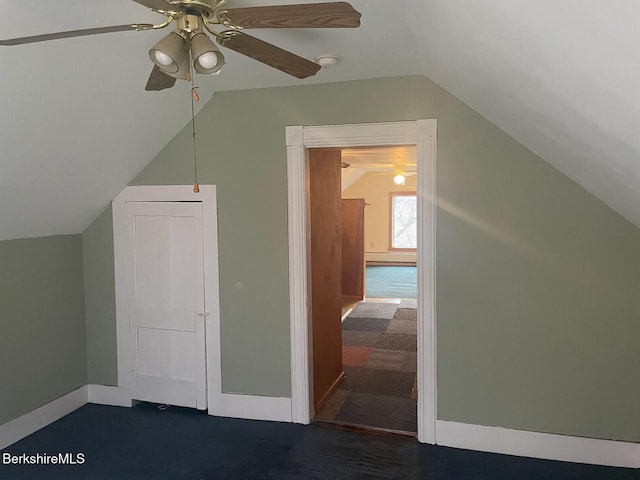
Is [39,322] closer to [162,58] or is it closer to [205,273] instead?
[205,273]

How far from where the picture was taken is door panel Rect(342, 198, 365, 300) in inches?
309

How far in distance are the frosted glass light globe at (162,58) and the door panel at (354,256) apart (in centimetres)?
628

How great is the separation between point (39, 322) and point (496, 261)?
3.20 meters

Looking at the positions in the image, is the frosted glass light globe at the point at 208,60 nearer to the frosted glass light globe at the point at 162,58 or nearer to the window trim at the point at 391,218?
the frosted glass light globe at the point at 162,58

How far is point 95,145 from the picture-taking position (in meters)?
3.05

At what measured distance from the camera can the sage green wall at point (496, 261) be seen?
114 inches

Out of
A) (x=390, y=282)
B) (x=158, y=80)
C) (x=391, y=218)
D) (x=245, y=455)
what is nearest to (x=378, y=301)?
(x=390, y=282)

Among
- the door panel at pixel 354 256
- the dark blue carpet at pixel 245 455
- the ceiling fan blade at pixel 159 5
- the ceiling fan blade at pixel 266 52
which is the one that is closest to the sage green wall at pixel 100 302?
the dark blue carpet at pixel 245 455

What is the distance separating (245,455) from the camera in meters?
3.11

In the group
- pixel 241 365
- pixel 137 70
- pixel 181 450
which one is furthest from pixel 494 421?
pixel 137 70

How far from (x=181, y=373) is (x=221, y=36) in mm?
2714

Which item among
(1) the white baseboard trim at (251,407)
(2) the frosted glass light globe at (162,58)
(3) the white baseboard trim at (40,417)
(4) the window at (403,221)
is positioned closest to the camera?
(2) the frosted glass light globe at (162,58)

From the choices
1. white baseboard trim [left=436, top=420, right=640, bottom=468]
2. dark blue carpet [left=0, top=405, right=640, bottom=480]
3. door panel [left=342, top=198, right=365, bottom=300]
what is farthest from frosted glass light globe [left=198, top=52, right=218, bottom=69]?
door panel [left=342, top=198, right=365, bottom=300]

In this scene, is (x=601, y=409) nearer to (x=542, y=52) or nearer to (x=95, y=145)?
(x=542, y=52)
